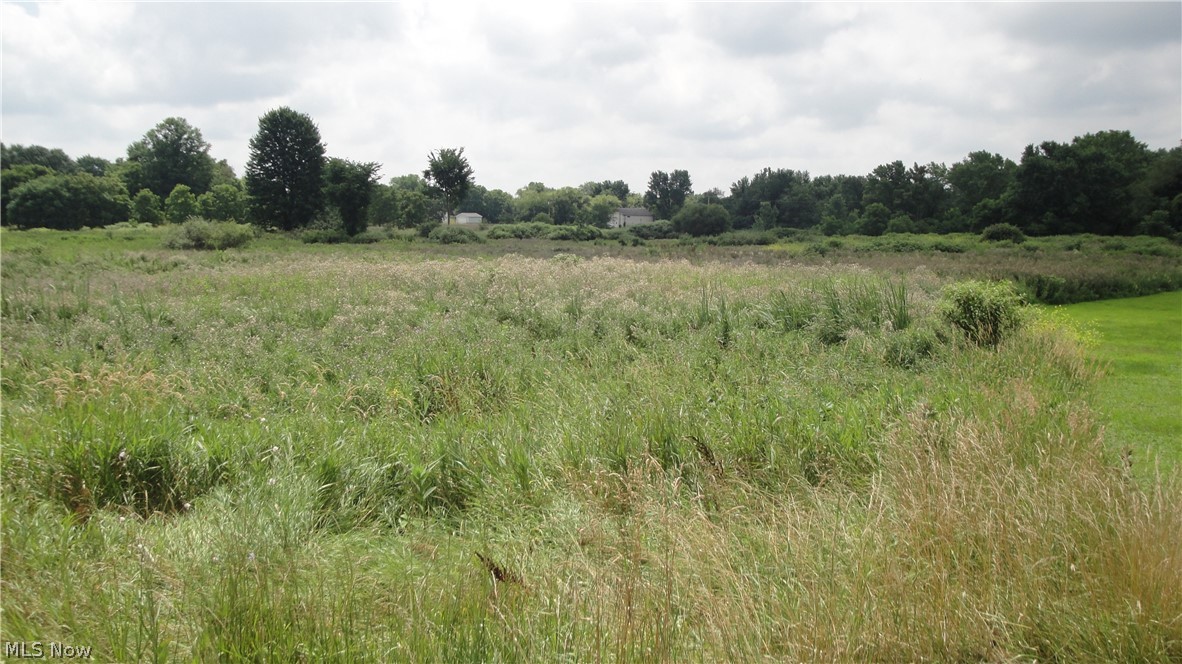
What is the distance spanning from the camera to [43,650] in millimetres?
2680

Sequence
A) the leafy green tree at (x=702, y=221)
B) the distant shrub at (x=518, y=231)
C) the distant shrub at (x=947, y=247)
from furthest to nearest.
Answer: the leafy green tree at (x=702, y=221) < the distant shrub at (x=518, y=231) < the distant shrub at (x=947, y=247)

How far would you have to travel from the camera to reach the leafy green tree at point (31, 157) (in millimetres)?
15148

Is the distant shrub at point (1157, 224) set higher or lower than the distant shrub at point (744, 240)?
higher

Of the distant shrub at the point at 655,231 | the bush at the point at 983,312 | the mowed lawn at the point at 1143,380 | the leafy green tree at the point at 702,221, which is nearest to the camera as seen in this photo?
the mowed lawn at the point at 1143,380

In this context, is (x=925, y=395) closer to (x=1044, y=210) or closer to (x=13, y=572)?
(x=13, y=572)

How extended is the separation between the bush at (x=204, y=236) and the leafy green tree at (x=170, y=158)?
2950cm

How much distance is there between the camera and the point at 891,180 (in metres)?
55.2

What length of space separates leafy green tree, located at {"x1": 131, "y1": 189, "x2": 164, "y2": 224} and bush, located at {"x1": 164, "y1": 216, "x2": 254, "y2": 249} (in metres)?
14.9

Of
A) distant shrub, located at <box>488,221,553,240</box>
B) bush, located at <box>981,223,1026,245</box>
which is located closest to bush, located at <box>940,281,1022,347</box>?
bush, located at <box>981,223,1026,245</box>

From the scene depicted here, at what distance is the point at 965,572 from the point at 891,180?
59.0 meters

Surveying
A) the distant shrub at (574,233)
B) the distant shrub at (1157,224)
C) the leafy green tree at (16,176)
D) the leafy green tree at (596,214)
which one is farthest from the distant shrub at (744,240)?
the leafy green tree at (596,214)

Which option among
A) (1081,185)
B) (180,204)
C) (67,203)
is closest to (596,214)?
(180,204)

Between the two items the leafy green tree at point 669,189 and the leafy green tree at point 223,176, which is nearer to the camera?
the leafy green tree at point 223,176

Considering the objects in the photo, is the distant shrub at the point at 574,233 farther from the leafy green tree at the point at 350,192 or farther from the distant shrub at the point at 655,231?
the leafy green tree at the point at 350,192
